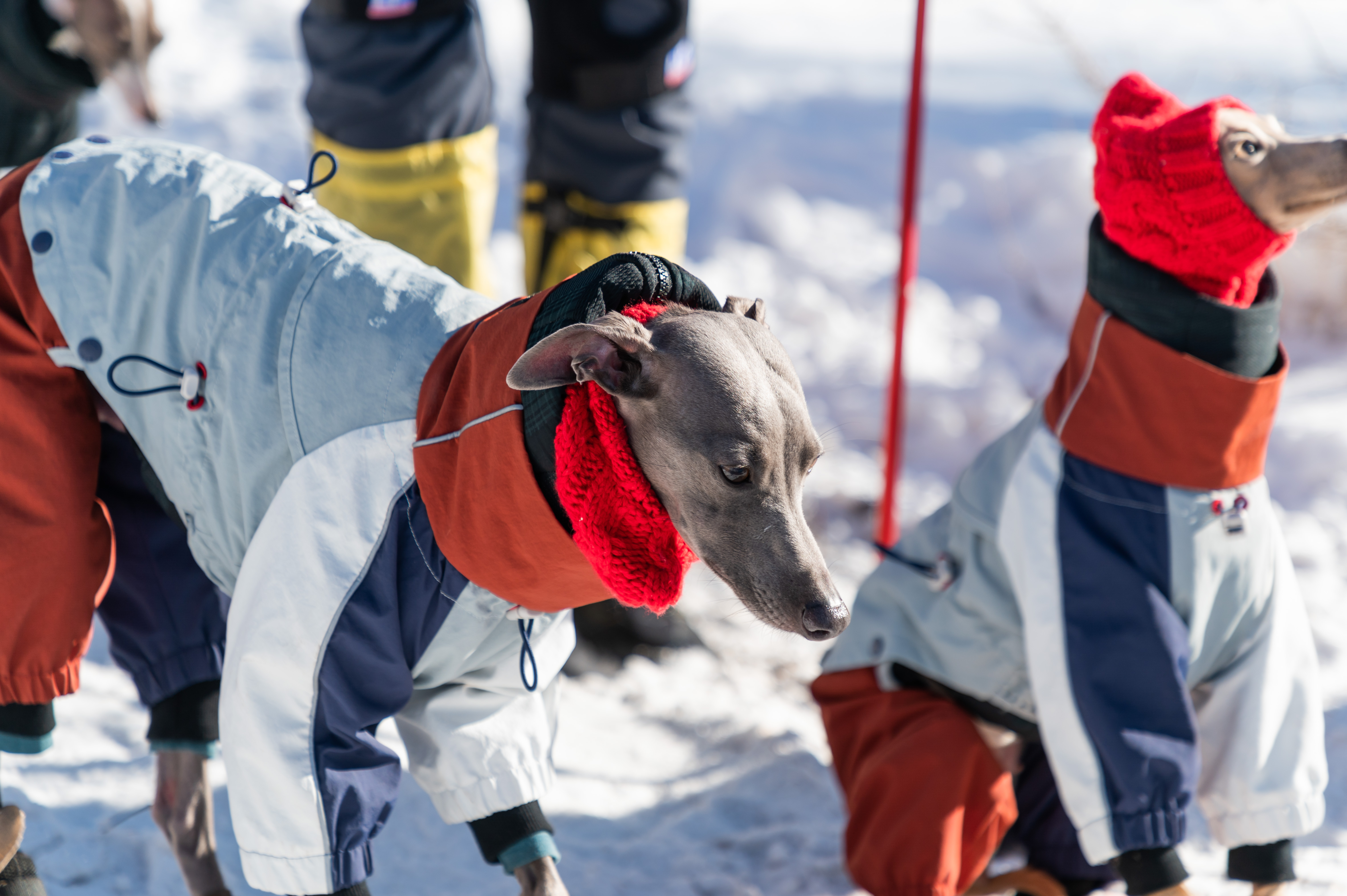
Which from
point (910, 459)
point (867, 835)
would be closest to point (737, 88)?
point (910, 459)

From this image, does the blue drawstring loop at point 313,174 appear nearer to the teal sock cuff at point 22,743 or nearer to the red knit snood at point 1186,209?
the teal sock cuff at point 22,743

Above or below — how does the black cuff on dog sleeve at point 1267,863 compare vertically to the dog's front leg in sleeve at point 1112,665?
below

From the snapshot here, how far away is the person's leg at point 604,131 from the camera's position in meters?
2.54

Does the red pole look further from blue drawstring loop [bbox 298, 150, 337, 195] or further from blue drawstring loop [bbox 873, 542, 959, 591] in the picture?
blue drawstring loop [bbox 298, 150, 337, 195]

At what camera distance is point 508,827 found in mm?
1488

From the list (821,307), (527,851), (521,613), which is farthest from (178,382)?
(821,307)

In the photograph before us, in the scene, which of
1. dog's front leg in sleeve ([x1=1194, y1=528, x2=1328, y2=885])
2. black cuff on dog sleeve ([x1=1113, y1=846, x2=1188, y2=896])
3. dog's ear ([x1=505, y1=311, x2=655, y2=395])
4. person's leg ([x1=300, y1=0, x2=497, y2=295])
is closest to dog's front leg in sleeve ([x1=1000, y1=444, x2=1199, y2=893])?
black cuff on dog sleeve ([x1=1113, y1=846, x2=1188, y2=896])

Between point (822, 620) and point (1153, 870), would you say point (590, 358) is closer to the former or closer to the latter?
point (822, 620)

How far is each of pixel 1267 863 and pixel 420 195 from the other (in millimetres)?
1928

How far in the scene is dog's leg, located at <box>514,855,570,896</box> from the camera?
151 cm

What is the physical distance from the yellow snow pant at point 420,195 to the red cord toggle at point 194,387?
1.05 metres

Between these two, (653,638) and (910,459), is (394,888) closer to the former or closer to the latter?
(653,638)

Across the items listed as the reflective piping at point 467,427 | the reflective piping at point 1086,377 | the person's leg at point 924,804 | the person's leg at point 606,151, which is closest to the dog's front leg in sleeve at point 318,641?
the reflective piping at point 467,427

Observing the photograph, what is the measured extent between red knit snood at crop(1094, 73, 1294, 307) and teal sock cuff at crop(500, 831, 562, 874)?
3.73 ft
